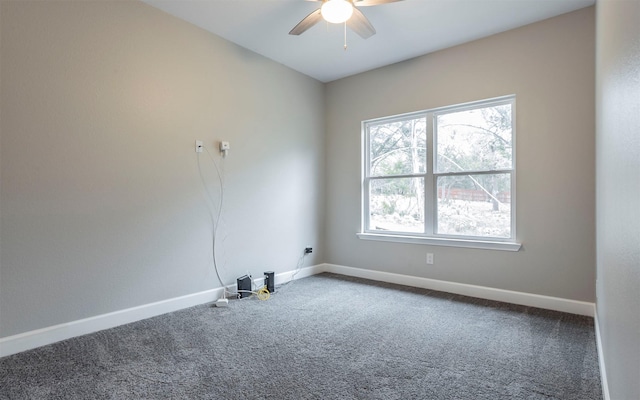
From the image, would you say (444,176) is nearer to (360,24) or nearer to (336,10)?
(360,24)

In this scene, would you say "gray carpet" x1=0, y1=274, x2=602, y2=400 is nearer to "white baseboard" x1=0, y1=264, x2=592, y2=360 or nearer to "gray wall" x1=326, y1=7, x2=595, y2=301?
"white baseboard" x1=0, y1=264, x2=592, y2=360

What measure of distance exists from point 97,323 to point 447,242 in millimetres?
3346

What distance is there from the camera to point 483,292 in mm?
3369

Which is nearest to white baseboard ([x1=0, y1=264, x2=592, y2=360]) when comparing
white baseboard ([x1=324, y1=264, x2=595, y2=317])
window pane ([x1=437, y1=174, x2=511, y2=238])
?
white baseboard ([x1=324, y1=264, x2=595, y2=317])

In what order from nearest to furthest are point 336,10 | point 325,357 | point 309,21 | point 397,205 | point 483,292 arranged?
point 325,357 → point 336,10 → point 309,21 → point 483,292 → point 397,205

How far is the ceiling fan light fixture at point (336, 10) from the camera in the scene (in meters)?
2.26

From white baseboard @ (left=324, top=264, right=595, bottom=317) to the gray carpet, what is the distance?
12 cm

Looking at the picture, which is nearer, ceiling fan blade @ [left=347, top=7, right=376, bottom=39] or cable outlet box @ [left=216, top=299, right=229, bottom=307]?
ceiling fan blade @ [left=347, top=7, right=376, bottom=39]

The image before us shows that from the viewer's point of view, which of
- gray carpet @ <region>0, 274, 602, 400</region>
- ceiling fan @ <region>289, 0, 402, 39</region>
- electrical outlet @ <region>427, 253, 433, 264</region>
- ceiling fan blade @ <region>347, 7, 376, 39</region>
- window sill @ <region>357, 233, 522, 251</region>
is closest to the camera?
gray carpet @ <region>0, 274, 602, 400</region>

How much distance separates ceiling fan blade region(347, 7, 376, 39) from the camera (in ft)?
8.31

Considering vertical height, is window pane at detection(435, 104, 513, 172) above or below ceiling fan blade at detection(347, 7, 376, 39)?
below

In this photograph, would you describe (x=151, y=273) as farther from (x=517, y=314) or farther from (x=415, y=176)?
(x=517, y=314)

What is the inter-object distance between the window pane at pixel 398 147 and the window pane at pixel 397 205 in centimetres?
14

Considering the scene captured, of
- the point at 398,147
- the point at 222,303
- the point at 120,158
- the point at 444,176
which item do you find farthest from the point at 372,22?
the point at 222,303
